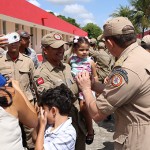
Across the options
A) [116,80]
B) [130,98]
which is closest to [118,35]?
[116,80]

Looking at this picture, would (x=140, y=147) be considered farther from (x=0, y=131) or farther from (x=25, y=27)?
(x=25, y=27)

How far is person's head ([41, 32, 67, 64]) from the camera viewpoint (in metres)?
2.86

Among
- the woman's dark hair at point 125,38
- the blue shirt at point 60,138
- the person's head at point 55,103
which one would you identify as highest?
the woman's dark hair at point 125,38

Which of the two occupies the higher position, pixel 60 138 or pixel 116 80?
pixel 116 80

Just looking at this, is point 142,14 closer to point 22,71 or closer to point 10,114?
point 22,71

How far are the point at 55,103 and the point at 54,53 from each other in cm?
68

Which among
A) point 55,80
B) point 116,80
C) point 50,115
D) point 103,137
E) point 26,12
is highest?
point 26,12

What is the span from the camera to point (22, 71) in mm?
3650

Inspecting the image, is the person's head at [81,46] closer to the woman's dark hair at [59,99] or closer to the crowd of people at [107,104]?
the crowd of people at [107,104]

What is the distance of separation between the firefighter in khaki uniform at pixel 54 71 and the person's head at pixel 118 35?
2.72 feet

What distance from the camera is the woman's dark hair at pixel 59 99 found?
2354 mm

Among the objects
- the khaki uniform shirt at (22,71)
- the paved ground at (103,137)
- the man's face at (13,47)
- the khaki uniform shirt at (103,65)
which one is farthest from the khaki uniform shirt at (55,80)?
the khaki uniform shirt at (103,65)

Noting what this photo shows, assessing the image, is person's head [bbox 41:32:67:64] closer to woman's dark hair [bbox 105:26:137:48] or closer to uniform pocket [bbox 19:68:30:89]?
uniform pocket [bbox 19:68:30:89]

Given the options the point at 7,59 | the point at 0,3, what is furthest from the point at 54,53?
the point at 0,3
